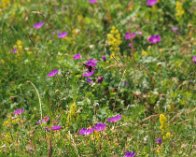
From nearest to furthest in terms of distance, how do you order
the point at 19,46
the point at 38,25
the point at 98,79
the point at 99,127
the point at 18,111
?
1. the point at 99,127
2. the point at 18,111
3. the point at 98,79
4. the point at 19,46
5. the point at 38,25

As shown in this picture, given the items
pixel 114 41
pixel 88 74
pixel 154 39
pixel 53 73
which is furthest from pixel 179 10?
pixel 53 73

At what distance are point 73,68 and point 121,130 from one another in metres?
0.70

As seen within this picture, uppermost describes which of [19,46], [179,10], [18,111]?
[179,10]

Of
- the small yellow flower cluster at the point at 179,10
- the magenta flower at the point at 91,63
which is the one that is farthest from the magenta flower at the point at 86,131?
the small yellow flower cluster at the point at 179,10

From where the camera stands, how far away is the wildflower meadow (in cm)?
343

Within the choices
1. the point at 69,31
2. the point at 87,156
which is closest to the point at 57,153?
the point at 87,156

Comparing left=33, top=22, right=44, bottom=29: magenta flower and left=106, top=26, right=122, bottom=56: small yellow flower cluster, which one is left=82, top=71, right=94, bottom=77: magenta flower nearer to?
left=106, top=26, right=122, bottom=56: small yellow flower cluster

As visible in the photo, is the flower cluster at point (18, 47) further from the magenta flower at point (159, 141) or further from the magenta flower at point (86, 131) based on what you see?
the magenta flower at point (159, 141)

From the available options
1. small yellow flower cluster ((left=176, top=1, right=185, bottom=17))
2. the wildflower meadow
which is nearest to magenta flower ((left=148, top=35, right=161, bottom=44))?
the wildflower meadow

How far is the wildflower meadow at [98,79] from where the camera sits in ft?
11.2

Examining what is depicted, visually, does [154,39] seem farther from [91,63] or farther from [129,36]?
[91,63]

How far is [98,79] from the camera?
4.08 m

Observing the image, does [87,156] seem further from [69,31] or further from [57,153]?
[69,31]

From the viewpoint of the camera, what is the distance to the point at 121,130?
3.61 metres
